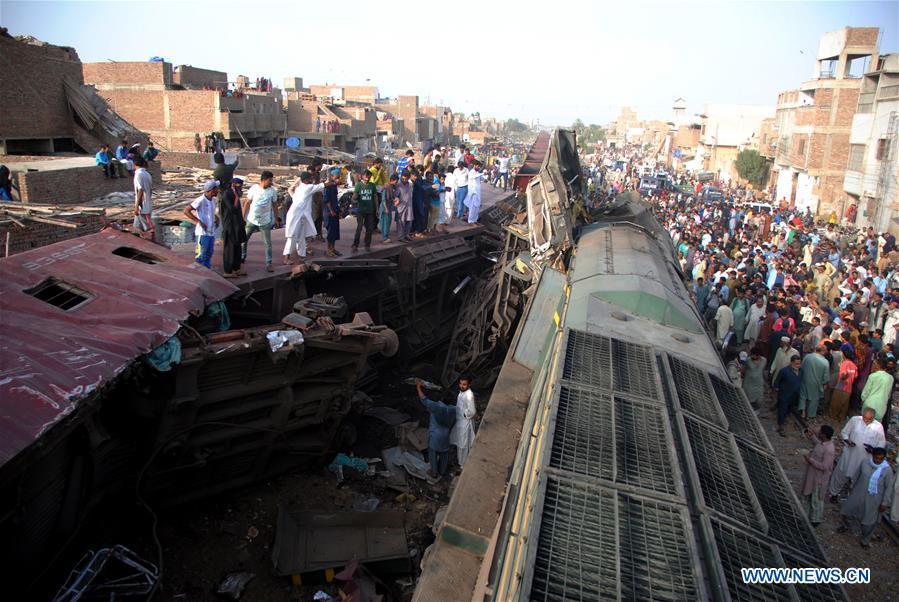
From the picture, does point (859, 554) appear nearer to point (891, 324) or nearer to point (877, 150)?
point (891, 324)

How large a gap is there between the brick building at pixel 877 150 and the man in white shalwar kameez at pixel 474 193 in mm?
13802

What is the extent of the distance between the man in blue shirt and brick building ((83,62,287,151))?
748 inches

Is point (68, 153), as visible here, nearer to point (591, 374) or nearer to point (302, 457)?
point (302, 457)

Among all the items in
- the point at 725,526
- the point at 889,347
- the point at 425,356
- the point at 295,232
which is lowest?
the point at 425,356

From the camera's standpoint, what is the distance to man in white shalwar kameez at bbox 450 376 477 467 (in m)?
7.34

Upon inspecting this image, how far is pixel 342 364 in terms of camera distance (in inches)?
285

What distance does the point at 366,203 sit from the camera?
32.2 ft

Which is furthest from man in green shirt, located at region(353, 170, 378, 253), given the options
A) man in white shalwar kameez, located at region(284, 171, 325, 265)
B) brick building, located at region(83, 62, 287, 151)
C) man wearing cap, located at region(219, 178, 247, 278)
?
brick building, located at region(83, 62, 287, 151)

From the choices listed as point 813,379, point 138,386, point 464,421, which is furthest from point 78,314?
point 813,379

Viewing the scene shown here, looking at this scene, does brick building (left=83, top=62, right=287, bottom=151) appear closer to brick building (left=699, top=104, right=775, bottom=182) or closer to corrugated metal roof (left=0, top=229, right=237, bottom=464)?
corrugated metal roof (left=0, top=229, right=237, bottom=464)

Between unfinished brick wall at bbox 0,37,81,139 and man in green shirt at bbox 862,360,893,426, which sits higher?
unfinished brick wall at bbox 0,37,81,139

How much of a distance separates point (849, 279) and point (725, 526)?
1119 centimetres

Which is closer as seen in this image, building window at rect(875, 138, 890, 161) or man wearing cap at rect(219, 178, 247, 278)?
man wearing cap at rect(219, 178, 247, 278)

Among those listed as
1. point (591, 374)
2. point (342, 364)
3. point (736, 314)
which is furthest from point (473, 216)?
point (591, 374)
